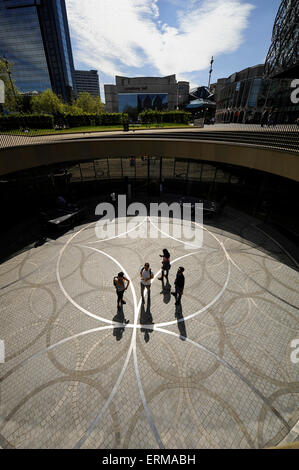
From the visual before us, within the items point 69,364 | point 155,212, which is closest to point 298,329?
point 69,364

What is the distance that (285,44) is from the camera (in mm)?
22641

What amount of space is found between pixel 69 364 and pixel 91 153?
1505cm

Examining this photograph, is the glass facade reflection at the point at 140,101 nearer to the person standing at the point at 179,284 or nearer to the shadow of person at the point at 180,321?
the person standing at the point at 179,284

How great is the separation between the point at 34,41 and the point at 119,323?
475ft

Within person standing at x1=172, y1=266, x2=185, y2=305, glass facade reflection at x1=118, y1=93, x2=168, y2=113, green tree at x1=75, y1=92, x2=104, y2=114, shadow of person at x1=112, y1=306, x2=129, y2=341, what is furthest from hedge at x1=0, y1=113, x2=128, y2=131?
glass facade reflection at x1=118, y1=93, x2=168, y2=113

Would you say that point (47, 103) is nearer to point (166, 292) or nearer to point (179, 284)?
point (166, 292)

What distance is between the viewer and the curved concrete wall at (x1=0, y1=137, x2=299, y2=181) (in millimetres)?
11703

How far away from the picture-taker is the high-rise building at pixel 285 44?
2058cm

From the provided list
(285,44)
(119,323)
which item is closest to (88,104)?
(285,44)

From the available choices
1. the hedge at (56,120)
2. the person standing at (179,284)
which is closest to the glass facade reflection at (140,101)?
the hedge at (56,120)

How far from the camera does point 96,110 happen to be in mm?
50406

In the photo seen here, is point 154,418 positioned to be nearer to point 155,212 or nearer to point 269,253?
point 269,253

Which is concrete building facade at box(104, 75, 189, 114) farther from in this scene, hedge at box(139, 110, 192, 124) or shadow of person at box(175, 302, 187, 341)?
shadow of person at box(175, 302, 187, 341)

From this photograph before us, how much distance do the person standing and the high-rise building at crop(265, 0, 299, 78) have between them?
83.5 feet
